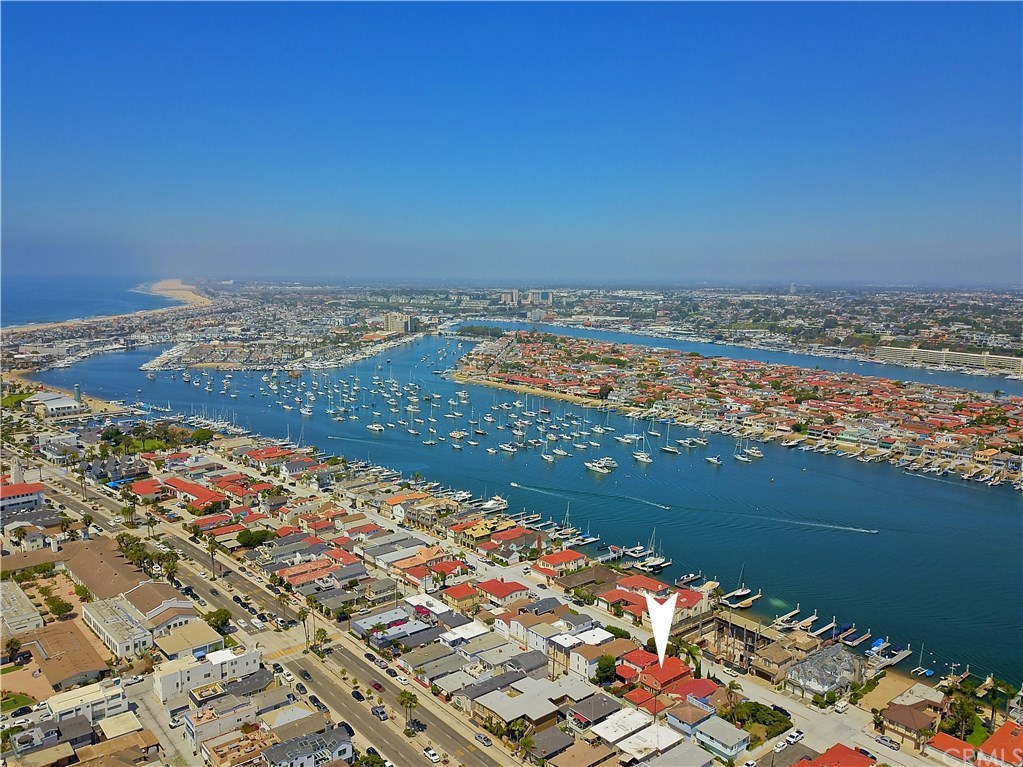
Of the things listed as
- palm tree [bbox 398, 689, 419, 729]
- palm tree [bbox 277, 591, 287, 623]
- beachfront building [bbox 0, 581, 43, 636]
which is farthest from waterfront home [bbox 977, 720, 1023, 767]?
beachfront building [bbox 0, 581, 43, 636]

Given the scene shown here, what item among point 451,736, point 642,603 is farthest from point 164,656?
point 642,603

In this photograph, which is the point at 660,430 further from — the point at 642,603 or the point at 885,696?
the point at 885,696

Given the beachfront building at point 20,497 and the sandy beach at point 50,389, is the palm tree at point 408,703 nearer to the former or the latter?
the beachfront building at point 20,497

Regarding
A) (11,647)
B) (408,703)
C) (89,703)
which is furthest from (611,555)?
(11,647)

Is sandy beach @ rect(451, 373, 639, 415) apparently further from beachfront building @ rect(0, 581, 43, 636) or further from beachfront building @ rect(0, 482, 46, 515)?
beachfront building @ rect(0, 581, 43, 636)

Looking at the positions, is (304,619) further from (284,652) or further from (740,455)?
(740,455)

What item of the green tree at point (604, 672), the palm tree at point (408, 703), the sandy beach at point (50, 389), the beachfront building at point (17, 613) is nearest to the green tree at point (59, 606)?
the beachfront building at point (17, 613)
